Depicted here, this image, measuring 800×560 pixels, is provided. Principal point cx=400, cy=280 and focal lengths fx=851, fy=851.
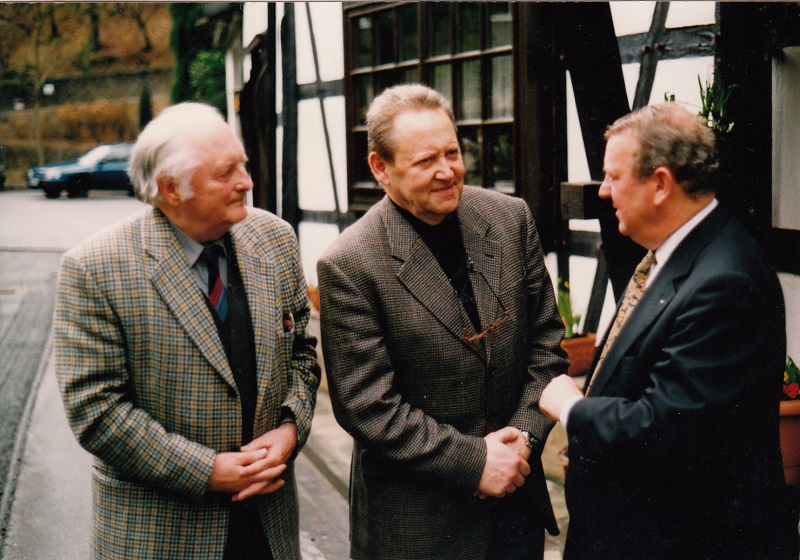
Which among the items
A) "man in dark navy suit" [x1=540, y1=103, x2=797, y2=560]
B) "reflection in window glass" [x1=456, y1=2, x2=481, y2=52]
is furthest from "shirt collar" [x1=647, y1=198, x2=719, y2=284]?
"reflection in window glass" [x1=456, y1=2, x2=481, y2=52]

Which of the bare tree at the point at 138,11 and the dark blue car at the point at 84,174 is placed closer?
the bare tree at the point at 138,11

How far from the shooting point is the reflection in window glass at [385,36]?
6590mm

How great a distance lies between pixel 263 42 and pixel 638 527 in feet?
25.3

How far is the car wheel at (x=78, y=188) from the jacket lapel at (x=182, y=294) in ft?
31.4

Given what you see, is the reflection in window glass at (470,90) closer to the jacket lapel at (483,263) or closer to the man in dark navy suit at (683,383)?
the jacket lapel at (483,263)

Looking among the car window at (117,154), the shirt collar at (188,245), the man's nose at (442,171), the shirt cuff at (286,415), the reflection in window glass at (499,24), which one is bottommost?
the shirt cuff at (286,415)

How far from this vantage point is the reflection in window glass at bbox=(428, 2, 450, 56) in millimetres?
5845

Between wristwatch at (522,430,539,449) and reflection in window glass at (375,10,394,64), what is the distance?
490 centimetres

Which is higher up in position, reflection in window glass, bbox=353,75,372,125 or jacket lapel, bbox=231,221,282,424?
reflection in window glass, bbox=353,75,372,125

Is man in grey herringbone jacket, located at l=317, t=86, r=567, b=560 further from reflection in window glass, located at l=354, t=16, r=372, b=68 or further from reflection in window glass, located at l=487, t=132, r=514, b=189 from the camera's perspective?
reflection in window glass, located at l=354, t=16, r=372, b=68

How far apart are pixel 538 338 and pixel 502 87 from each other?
3396 millimetres

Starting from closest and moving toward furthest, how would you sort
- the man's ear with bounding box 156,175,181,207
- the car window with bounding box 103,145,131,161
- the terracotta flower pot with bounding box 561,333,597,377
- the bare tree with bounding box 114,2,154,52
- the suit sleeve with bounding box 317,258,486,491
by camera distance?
the man's ear with bounding box 156,175,181,207
the suit sleeve with bounding box 317,258,486,491
the terracotta flower pot with bounding box 561,333,597,377
the bare tree with bounding box 114,2,154,52
the car window with bounding box 103,145,131,161

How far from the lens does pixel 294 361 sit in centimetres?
224

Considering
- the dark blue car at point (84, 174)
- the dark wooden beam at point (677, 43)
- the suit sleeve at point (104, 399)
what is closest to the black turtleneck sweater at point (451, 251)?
the suit sleeve at point (104, 399)
